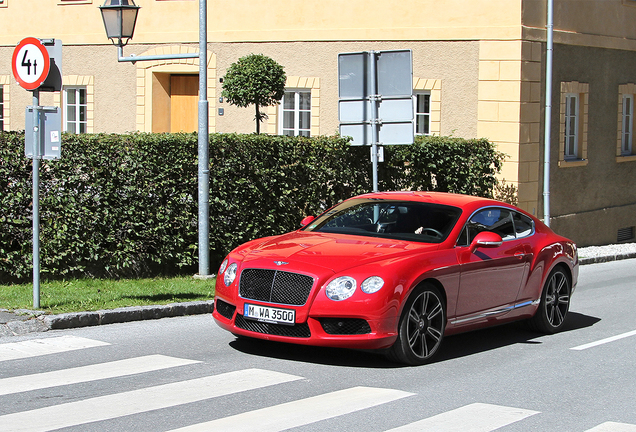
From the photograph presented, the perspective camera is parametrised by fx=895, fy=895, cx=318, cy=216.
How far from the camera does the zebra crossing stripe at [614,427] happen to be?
20.1ft

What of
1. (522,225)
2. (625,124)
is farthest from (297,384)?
(625,124)

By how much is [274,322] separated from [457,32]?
12.4m

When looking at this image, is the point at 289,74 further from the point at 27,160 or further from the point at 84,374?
the point at 84,374

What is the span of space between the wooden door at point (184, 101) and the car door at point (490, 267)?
521 inches

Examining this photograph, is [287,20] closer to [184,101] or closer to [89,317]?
[184,101]

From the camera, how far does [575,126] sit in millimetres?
20891

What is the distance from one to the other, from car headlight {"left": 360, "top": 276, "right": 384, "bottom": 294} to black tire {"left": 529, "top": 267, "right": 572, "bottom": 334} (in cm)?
290

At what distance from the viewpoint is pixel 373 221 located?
30.0ft

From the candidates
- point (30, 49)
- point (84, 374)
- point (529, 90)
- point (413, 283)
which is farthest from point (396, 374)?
point (529, 90)

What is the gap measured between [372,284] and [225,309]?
4.99ft

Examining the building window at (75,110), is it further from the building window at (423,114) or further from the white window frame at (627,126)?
the white window frame at (627,126)

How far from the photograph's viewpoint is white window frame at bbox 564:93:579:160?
20516mm

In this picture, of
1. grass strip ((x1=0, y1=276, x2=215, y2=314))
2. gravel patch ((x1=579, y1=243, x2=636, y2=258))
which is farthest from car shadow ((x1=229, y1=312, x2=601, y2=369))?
gravel patch ((x1=579, y1=243, x2=636, y2=258))

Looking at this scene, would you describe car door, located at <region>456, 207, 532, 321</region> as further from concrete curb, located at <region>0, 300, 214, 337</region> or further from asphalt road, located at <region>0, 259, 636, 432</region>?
concrete curb, located at <region>0, 300, 214, 337</region>
